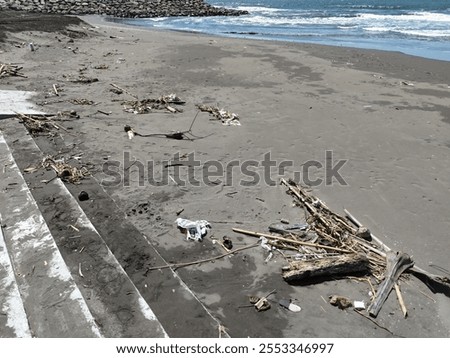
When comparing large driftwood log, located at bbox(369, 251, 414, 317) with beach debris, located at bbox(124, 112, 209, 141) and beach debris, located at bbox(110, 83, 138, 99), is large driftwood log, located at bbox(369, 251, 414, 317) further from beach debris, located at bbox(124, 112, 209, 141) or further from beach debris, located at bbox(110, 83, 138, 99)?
beach debris, located at bbox(110, 83, 138, 99)

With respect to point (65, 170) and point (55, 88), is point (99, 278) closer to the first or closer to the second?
point (65, 170)

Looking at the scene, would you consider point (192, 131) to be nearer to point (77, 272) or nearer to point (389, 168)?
point (389, 168)

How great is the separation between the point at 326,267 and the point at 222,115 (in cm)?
637

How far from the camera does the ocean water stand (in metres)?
25.3

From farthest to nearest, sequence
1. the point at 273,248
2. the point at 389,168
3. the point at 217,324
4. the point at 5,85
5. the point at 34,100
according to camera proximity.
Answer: the point at 5,85
the point at 34,100
the point at 389,168
the point at 273,248
the point at 217,324

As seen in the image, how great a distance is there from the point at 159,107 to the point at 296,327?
8.04 meters

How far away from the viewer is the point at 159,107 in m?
10.9

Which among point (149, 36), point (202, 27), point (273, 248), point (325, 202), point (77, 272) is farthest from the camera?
point (202, 27)

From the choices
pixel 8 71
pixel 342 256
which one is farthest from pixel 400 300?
pixel 8 71

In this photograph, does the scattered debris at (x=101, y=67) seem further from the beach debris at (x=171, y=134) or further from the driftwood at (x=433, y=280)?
the driftwood at (x=433, y=280)

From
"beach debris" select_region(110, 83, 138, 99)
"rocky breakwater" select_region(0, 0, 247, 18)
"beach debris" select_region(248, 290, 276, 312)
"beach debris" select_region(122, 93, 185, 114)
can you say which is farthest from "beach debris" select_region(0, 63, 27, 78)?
"rocky breakwater" select_region(0, 0, 247, 18)

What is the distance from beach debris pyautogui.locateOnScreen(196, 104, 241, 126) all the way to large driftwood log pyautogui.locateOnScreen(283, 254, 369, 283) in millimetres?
5626

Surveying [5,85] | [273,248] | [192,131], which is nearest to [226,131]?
[192,131]

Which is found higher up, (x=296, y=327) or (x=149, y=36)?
(x=149, y=36)
